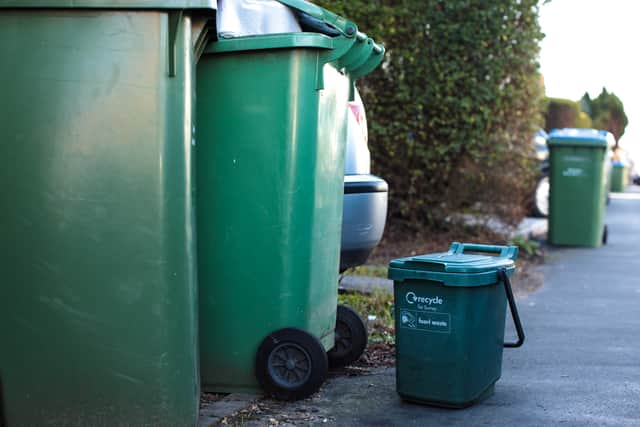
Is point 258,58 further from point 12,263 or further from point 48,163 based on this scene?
point 12,263

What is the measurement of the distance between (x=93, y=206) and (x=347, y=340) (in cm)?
201

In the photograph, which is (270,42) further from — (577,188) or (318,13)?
(577,188)

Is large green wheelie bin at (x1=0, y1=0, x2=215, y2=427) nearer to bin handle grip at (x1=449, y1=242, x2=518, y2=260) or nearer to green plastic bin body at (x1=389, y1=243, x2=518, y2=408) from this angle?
green plastic bin body at (x1=389, y1=243, x2=518, y2=408)

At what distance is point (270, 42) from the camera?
4.14 m

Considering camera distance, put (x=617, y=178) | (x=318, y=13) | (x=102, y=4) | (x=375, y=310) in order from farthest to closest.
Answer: (x=617, y=178) < (x=375, y=310) < (x=318, y=13) < (x=102, y=4)

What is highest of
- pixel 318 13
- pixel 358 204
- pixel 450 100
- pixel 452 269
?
pixel 318 13

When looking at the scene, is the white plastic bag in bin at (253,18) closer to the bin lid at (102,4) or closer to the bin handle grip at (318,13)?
the bin handle grip at (318,13)

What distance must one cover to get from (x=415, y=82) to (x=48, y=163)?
22.5 feet

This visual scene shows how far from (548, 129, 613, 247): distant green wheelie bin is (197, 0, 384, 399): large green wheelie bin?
7555mm

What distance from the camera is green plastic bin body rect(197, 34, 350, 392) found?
4.18 meters

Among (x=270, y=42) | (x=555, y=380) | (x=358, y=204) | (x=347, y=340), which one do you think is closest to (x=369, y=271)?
(x=358, y=204)

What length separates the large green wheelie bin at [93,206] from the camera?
11.5 feet

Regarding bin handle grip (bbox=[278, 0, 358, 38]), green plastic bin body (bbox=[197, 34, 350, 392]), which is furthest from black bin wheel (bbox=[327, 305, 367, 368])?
bin handle grip (bbox=[278, 0, 358, 38])

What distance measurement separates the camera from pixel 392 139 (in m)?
→ 10.1
